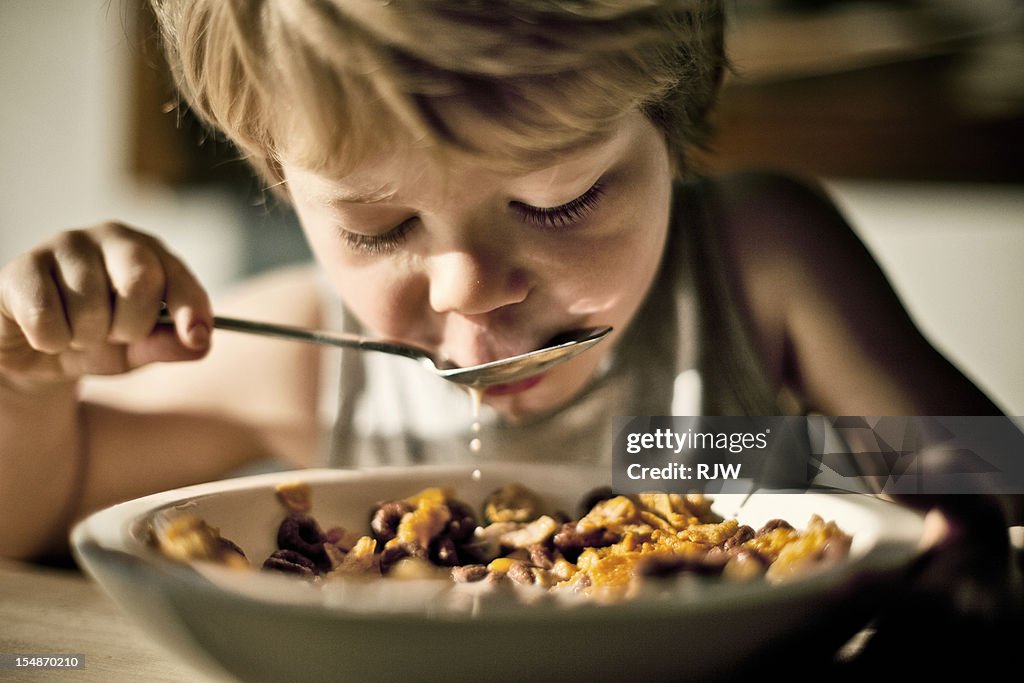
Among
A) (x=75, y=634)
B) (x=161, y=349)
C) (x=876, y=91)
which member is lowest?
(x=75, y=634)

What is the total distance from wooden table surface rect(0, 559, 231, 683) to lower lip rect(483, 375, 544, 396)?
9.1 inches

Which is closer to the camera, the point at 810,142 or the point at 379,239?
the point at 379,239

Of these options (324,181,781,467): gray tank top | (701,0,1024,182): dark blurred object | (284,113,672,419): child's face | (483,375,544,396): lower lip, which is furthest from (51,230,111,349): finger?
(701,0,1024,182): dark blurred object

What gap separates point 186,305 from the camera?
487mm

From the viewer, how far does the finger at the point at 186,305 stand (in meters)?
0.47

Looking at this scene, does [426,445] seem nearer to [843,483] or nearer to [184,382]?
[184,382]

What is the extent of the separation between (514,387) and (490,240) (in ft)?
0.44

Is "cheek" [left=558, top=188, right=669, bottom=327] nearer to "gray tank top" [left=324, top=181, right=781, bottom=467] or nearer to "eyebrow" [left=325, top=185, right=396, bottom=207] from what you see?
"eyebrow" [left=325, top=185, right=396, bottom=207]

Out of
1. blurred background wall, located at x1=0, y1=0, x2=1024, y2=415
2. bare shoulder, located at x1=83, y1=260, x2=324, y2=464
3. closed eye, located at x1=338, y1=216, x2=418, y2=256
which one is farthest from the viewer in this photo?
bare shoulder, located at x1=83, y1=260, x2=324, y2=464

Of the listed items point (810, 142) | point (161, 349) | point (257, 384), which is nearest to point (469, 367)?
point (161, 349)

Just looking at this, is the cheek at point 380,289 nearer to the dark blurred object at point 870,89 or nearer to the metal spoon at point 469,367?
the metal spoon at point 469,367

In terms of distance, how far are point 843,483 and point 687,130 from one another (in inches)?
9.9

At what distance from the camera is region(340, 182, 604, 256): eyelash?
0.42 metres

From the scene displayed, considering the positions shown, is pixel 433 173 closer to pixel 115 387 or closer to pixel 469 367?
pixel 469 367
